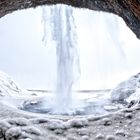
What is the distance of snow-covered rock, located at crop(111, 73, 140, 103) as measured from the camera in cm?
916

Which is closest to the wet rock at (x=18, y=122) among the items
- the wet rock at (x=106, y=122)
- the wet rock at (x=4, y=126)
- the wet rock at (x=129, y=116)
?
the wet rock at (x=4, y=126)

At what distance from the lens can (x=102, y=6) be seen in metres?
6.27

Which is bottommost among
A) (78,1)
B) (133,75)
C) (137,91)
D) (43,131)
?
(43,131)

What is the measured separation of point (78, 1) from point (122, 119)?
2.62 m

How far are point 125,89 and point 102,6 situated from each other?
156 inches

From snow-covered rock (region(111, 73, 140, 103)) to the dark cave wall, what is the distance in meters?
3.07

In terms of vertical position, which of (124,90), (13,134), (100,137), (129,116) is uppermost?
(124,90)

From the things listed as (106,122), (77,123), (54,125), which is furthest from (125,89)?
(54,125)

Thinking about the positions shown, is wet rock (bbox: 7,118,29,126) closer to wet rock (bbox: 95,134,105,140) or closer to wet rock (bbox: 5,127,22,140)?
wet rock (bbox: 5,127,22,140)

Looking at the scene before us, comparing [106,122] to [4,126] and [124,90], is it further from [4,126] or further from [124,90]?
[124,90]

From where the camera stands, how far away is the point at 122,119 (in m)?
5.55

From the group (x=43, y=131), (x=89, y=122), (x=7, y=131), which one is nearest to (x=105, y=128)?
(x=89, y=122)

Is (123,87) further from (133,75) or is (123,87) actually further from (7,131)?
(7,131)

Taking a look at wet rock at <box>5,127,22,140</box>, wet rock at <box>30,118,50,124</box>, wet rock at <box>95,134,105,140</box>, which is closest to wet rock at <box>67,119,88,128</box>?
wet rock at <box>30,118,50,124</box>
